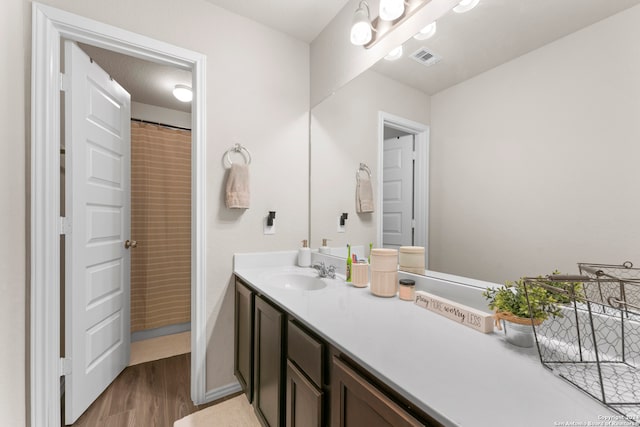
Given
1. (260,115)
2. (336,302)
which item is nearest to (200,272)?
(336,302)

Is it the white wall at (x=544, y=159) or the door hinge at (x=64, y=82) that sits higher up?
the door hinge at (x=64, y=82)

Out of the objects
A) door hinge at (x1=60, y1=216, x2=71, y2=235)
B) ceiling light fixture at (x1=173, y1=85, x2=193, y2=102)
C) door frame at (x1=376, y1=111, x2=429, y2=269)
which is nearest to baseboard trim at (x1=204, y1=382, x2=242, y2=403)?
door hinge at (x1=60, y1=216, x2=71, y2=235)

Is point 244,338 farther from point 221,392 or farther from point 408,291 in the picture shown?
point 408,291

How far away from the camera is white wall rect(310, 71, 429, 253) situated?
1346 mm

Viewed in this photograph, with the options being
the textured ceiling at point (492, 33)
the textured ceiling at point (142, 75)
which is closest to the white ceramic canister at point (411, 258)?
the textured ceiling at point (492, 33)

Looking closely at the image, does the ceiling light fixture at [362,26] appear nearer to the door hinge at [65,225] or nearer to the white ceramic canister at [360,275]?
the white ceramic canister at [360,275]

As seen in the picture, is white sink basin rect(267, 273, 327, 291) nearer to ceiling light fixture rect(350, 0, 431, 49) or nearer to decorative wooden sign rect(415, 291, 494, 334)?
decorative wooden sign rect(415, 291, 494, 334)

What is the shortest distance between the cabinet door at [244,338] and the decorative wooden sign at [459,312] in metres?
0.88

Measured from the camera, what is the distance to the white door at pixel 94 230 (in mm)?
1521

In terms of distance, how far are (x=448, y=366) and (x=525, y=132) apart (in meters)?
0.71

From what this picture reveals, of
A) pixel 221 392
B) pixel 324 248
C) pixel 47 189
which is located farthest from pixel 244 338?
pixel 47 189

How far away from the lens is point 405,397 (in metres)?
0.56

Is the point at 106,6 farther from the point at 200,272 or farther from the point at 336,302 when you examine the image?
the point at 336,302

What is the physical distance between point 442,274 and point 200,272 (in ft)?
4.51
